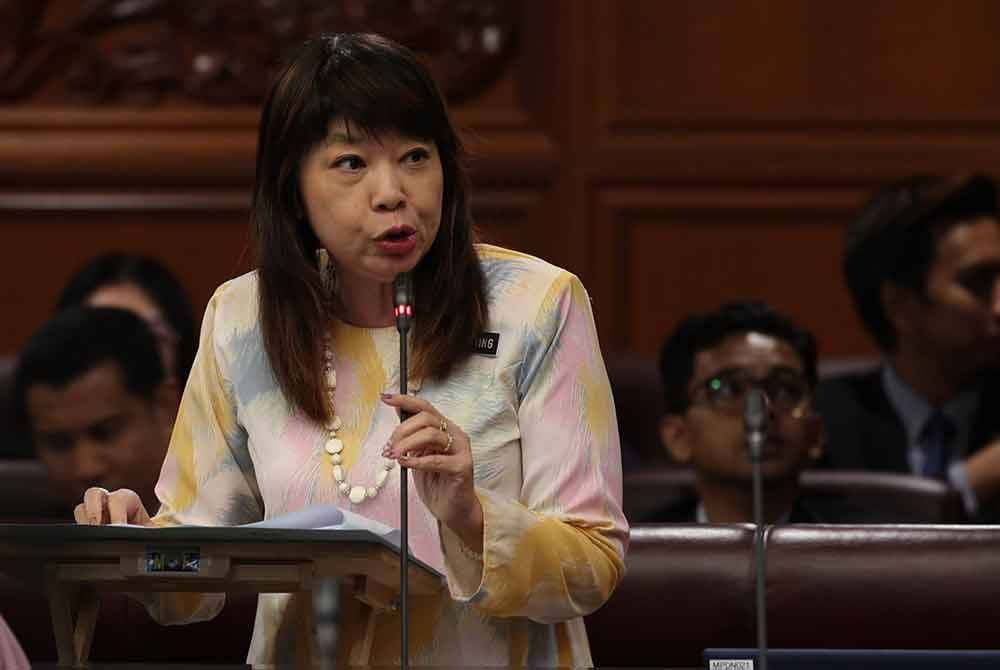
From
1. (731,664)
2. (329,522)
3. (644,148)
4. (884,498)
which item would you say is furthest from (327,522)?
(644,148)

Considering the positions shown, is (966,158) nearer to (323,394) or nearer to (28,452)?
(28,452)

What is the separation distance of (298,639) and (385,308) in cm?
20

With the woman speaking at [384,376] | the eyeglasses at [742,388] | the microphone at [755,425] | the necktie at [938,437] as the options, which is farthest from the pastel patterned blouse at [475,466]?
the necktie at [938,437]

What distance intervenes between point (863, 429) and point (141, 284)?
87 cm

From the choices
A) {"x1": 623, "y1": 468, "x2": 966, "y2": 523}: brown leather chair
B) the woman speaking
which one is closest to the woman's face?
the woman speaking

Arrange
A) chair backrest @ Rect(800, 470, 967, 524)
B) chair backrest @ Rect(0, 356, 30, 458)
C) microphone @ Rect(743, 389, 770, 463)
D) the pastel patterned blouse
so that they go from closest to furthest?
microphone @ Rect(743, 389, 770, 463), the pastel patterned blouse, chair backrest @ Rect(800, 470, 967, 524), chair backrest @ Rect(0, 356, 30, 458)

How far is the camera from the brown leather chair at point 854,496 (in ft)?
5.95

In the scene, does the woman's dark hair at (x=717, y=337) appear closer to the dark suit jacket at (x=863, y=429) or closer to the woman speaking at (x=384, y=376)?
the dark suit jacket at (x=863, y=429)

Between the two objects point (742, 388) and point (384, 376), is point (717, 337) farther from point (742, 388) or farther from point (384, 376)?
point (384, 376)

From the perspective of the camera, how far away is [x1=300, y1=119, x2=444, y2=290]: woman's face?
1.09 metres

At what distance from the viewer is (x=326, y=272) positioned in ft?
3.87

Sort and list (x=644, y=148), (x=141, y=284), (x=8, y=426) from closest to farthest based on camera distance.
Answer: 1. (x=8, y=426)
2. (x=141, y=284)
3. (x=644, y=148)

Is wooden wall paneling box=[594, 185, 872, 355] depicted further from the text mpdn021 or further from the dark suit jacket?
the text mpdn021

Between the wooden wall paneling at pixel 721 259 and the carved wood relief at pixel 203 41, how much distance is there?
0.29 m
